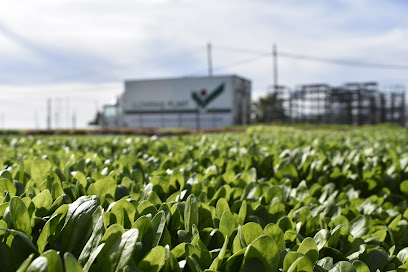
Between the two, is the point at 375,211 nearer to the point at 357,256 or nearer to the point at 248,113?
the point at 357,256

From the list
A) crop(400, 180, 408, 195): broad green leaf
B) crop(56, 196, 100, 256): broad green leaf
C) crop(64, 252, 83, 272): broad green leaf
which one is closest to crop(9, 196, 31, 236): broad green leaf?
crop(56, 196, 100, 256): broad green leaf

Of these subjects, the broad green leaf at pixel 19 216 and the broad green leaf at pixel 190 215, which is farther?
the broad green leaf at pixel 190 215

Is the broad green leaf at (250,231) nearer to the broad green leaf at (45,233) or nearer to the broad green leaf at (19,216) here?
the broad green leaf at (45,233)

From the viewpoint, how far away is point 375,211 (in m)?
2.44

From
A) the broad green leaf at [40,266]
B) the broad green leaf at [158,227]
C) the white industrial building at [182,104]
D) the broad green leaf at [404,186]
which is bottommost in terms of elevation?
the broad green leaf at [404,186]

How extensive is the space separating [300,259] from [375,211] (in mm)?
1506

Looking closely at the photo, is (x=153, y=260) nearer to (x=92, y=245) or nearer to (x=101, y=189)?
(x=92, y=245)

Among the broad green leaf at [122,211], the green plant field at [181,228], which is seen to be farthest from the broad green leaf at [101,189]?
the broad green leaf at [122,211]

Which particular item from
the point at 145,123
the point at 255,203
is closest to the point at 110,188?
the point at 255,203

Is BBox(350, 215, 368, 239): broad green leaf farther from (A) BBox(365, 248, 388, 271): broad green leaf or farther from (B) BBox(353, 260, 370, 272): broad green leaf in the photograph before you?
(B) BBox(353, 260, 370, 272): broad green leaf

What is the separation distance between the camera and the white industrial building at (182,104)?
3688 cm

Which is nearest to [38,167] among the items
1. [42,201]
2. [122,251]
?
[42,201]

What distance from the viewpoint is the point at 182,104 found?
39.3 m

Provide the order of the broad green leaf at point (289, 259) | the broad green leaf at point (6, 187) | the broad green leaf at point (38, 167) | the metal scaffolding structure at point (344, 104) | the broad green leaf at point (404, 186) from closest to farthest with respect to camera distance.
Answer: the broad green leaf at point (289, 259) < the broad green leaf at point (6, 187) < the broad green leaf at point (38, 167) < the broad green leaf at point (404, 186) < the metal scaffolding structure at point (344, 104)
